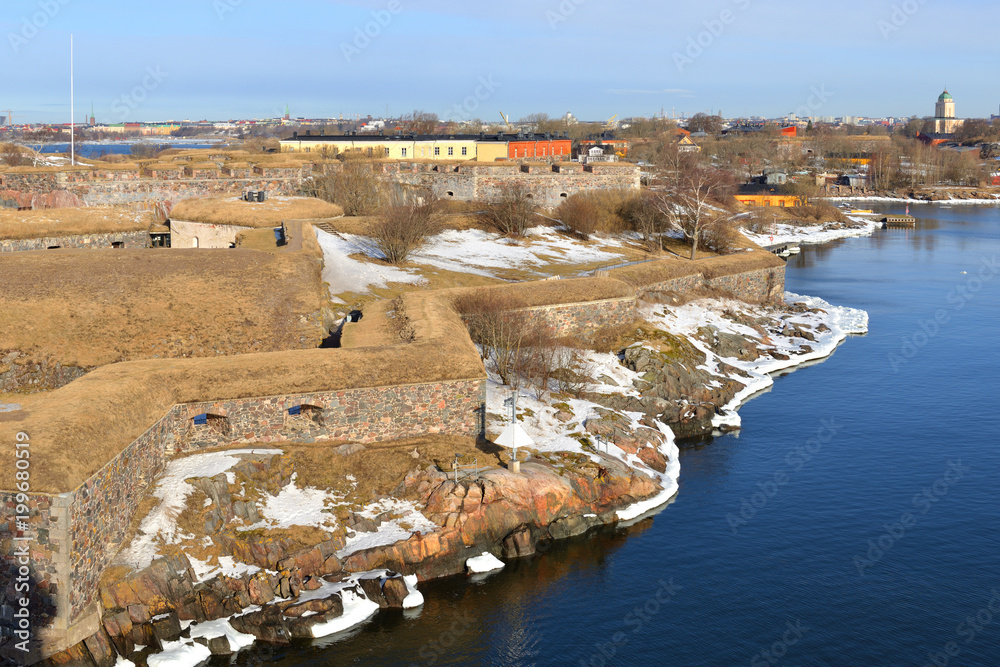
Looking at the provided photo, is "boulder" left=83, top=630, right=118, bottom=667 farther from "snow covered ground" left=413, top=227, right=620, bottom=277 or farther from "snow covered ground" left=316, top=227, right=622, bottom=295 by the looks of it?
"snow covered ground" left=413, top=227, right=620, bottom=277

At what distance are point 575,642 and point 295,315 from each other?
44.1 feet

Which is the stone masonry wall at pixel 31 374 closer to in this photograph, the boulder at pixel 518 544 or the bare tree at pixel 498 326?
the boulder at pixel 518 544

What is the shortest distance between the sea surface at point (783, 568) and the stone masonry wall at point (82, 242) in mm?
22126

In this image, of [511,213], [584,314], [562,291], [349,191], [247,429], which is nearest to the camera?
[247,429]

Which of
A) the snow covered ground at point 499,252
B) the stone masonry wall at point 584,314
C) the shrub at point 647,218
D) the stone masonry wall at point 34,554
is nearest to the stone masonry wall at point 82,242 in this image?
the snow covered ground at point 499,252

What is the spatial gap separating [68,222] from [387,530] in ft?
78.0

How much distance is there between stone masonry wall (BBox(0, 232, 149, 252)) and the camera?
114 feet

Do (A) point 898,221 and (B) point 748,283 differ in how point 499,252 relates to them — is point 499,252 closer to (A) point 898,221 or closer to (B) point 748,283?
(B) point 748,283

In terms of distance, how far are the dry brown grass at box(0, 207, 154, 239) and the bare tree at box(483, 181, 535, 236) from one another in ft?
61.2

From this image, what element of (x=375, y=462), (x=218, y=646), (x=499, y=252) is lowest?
(x=218, y=646)

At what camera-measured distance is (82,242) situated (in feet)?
119

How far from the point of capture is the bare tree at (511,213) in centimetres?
5025

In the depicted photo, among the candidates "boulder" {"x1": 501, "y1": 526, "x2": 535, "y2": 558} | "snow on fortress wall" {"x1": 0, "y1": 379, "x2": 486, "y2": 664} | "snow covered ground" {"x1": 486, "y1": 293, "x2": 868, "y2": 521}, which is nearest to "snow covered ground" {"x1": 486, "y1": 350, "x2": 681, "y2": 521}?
"snow covered ground" {"x1": 486, "y1": 293, "x2": 868, "y2": 521}

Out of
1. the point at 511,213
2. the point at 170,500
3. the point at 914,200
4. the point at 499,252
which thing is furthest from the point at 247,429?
the point at 914,200
